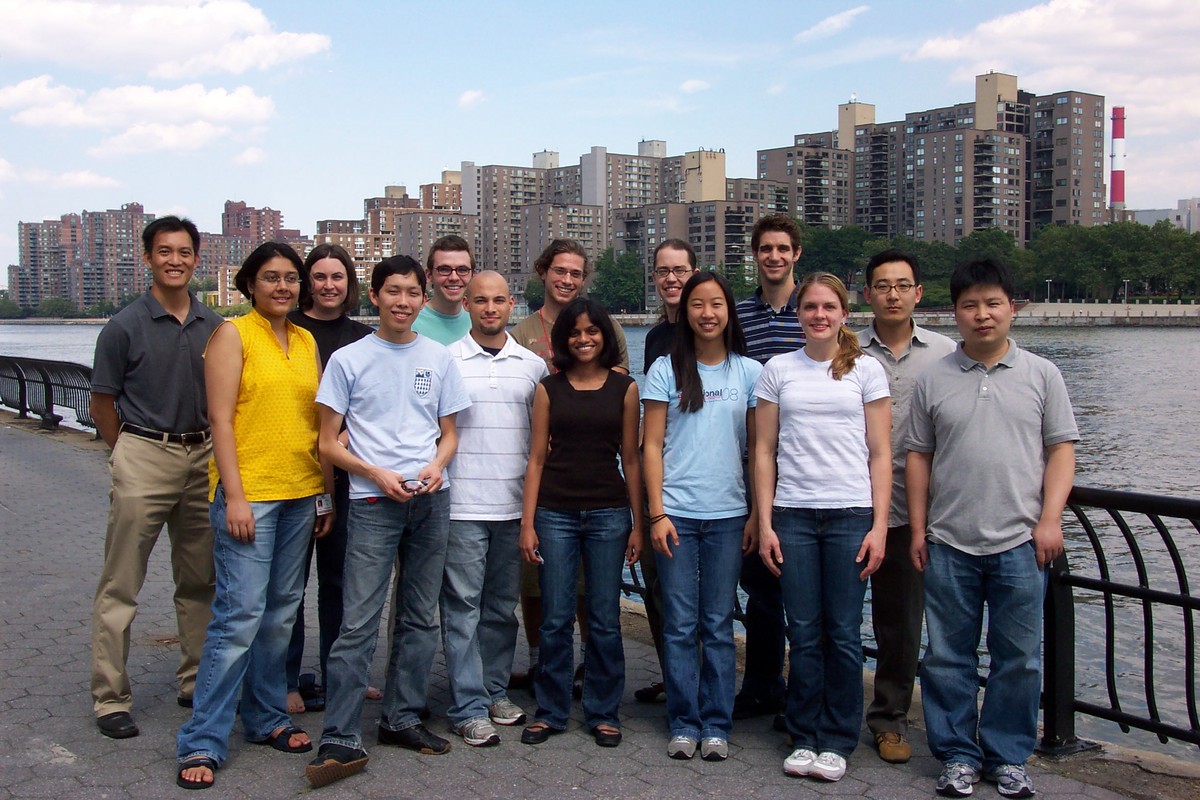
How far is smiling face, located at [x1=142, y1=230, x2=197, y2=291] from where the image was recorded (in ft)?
15.5

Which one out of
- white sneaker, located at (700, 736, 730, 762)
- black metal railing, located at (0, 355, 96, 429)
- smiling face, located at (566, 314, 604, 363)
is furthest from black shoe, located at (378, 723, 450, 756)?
black metal railing, located at (0, 355, 96, 429)

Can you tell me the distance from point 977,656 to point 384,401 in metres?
2.63

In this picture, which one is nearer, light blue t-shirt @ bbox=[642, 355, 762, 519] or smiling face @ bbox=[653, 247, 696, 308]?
light blue t-shirt @ bbox=[642, 355, 762, 519]

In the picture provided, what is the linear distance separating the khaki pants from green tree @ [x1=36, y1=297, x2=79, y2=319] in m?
198

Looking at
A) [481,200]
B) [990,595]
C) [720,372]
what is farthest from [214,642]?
[481,200]

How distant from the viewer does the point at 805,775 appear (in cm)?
417

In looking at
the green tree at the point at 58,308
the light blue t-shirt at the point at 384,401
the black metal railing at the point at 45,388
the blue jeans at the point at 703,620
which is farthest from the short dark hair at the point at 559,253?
the green tree at the point at 58,308

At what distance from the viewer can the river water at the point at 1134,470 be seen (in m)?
9.77

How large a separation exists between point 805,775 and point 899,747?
1.51 feet

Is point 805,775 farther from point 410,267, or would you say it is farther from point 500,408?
point 410,267

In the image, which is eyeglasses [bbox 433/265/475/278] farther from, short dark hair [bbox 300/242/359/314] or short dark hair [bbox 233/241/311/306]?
short dark hair [bbox 233/241/311/306]

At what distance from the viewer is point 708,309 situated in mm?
4488

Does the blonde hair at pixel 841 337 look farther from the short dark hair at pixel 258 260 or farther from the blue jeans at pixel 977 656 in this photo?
the short dark hair at pixel 258 260

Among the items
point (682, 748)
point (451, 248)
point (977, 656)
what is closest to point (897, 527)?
point (977, 656)
